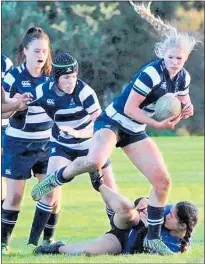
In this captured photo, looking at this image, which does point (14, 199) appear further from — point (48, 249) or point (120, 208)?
point (120, 208)

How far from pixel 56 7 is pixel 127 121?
9.38ft

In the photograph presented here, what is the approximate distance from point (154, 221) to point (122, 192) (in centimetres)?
451

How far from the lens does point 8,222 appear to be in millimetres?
6023

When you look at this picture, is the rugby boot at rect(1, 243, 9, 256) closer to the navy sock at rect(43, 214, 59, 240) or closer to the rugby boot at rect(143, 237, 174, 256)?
the navy sock at rect(43, 214, 59, 240)

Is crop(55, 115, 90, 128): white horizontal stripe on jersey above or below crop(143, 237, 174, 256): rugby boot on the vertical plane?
above

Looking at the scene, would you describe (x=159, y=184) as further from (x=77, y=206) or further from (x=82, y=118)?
(x=77, y=206)

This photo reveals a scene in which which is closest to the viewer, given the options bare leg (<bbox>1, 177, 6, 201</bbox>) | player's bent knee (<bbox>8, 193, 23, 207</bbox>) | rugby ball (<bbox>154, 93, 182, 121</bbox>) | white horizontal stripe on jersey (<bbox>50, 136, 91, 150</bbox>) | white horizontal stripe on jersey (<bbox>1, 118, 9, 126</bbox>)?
rugby ball (<bbox>154, 93, 182, 121</bbox>)

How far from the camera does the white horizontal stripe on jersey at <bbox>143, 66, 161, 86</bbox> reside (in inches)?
213

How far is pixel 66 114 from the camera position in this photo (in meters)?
5.81

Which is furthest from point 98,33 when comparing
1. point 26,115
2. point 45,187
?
point 45,187

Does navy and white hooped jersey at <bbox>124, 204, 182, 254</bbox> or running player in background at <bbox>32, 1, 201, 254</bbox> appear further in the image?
navy and white hooped jersey at <bbox>124, 204, 182, 254</bbox>

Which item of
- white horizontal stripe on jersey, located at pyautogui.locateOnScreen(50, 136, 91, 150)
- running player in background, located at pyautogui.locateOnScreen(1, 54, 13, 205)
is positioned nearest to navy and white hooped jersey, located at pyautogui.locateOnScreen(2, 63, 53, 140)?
running player in background, located at pyautogui.locateOnScreen(1, 54, 13, 205)

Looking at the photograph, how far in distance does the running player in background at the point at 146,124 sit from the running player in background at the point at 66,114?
0.13 m

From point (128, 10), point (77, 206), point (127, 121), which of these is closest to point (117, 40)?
point (128, 10)
